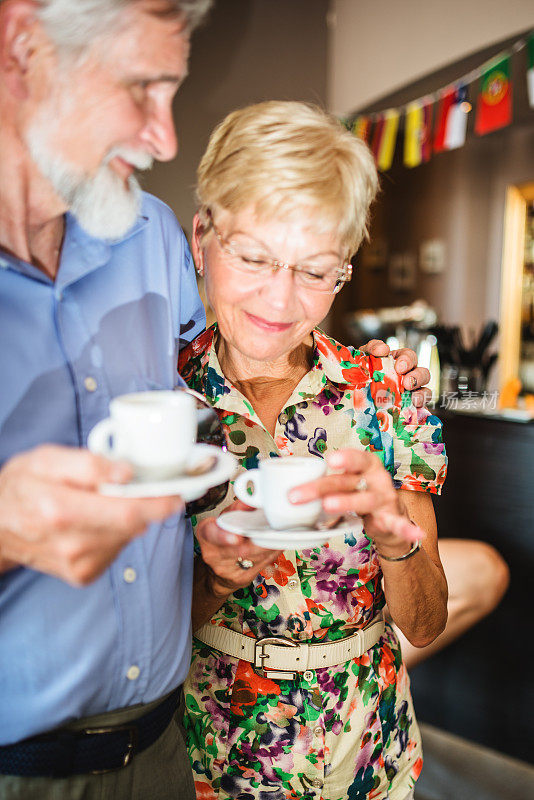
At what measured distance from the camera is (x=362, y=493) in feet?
2.50

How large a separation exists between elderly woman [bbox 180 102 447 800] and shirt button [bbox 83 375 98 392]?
0.26 m

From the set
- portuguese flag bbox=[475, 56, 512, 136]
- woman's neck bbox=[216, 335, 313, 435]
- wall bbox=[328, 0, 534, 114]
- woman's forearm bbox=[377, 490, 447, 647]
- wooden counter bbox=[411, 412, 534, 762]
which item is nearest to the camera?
woman's forearm bbox=[377, 490, 447, 647]

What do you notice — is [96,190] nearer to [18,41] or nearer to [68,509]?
[18,41]

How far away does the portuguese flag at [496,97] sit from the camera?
346cm

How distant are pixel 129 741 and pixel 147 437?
0.41 metres

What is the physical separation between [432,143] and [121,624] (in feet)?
13.8

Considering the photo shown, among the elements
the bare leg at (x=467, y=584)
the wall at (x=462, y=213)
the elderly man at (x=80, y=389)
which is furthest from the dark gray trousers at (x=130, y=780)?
the wall at (x=462, y=213)

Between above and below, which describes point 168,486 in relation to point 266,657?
above

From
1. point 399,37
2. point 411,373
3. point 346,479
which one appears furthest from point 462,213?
point 346,479

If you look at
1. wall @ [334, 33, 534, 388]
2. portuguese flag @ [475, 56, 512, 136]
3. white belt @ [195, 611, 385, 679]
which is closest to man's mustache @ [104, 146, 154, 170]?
white belt @ [195, 611, 385, 679]

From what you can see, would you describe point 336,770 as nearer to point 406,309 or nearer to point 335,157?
point 335,157

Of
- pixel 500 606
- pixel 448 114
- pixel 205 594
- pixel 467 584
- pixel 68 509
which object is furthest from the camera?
pixel 448 114

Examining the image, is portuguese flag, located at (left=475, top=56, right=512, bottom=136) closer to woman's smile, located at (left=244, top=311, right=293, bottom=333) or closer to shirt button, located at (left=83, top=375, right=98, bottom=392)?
woman's smile, located at (left=244, top=311, right=293, bottom=333)

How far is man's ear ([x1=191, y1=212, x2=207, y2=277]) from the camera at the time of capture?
102cm
